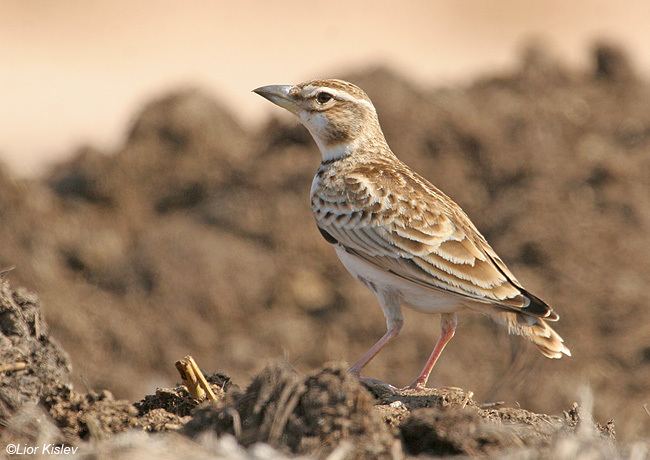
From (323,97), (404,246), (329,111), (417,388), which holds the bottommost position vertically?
(417,388)

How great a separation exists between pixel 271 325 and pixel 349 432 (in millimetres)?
7776

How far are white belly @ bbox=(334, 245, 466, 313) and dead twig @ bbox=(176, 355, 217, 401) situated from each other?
1.90 metres

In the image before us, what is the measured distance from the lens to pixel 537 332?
8.07 metres

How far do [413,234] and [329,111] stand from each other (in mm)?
1522

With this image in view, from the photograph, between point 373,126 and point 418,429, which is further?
point 373,126

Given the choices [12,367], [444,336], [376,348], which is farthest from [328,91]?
[12,367]

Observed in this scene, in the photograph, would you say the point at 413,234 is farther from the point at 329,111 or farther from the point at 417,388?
the point at 329,111

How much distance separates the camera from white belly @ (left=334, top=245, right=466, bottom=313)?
8.24m

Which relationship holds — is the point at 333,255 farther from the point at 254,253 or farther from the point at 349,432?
the point at 349,432

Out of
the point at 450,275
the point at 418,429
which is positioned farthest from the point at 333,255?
the point at 418,429

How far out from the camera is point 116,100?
27.2m

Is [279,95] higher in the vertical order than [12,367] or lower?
higher

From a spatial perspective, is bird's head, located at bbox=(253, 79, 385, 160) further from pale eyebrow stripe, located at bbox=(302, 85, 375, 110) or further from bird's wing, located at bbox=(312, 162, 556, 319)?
bird's wing, located at bbox=(312, 162, 556, 319)

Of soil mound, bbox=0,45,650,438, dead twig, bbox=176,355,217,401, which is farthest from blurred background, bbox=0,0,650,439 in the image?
dead twig, bbox=176,355,217,401
